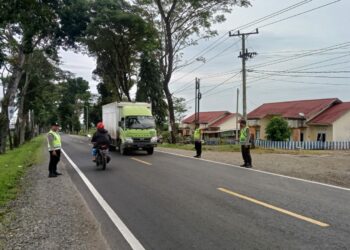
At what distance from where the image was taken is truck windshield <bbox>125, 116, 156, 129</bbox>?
2354cm

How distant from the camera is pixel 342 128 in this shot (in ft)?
152

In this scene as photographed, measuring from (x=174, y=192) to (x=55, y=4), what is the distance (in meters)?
7.00

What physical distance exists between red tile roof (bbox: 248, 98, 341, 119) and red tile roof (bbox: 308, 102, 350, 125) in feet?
2.18

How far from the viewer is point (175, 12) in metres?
35.8

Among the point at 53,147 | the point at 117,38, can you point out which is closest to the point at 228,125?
the point at 117,38

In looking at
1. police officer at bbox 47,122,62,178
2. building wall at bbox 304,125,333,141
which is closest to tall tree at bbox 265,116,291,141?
building wall at bbox 304,125,333,141

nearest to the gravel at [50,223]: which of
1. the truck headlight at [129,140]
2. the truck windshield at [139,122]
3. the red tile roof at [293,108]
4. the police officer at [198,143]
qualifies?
the police officer at [198,143]

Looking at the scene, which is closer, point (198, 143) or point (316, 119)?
point (198, 143)

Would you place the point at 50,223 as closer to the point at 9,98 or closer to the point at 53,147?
the point at 53,147

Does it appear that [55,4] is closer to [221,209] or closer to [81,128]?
[221,209]

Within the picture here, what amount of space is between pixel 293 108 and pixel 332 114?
21.0 ft

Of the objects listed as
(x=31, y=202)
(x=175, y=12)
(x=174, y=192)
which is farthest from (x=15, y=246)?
(x=175, y=12)

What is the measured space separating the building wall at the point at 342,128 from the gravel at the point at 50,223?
39.9 metres

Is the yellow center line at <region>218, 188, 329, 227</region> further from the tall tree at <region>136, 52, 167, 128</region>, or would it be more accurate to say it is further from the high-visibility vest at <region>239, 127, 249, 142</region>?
the tall tree at <region>136, 52, 167, 128</region>
